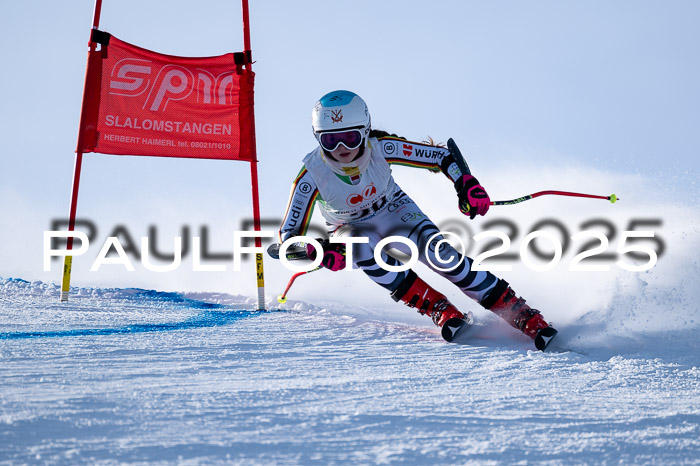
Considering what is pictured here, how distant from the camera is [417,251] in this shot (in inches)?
176

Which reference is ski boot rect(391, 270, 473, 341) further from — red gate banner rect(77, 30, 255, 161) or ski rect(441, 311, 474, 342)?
red gate banner rect(77, 30, 255, 161)

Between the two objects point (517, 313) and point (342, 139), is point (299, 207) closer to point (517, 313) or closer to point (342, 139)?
point (342, 139)

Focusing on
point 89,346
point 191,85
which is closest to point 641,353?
point 89,346

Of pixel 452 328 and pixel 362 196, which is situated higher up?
pixel 362 196

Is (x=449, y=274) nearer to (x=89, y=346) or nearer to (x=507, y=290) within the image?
(x=507, y=290)

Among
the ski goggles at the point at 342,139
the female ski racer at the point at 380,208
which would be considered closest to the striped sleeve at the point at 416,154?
the female ski racer at the point at 380,208

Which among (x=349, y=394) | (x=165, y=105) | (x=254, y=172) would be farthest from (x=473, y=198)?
(x=165, y=105)

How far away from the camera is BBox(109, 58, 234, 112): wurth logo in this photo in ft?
20.7

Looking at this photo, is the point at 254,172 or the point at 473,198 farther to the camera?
the point at 254,172

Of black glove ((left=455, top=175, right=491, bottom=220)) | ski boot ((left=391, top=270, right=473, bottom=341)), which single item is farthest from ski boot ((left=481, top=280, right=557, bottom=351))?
black glove ((left=455, top=175, right=491, bottom=220))

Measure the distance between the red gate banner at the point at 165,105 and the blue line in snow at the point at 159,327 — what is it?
1.74m

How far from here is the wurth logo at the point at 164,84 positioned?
6301 mm

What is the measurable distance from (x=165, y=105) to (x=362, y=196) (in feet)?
9.19

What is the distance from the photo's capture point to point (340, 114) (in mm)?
4176
